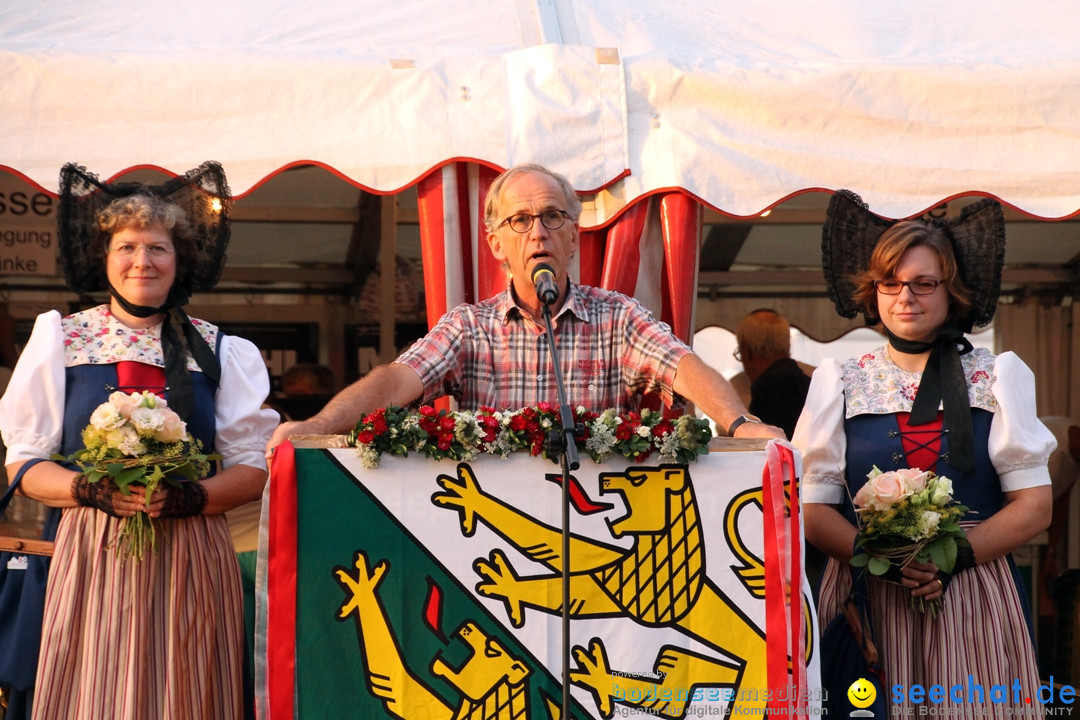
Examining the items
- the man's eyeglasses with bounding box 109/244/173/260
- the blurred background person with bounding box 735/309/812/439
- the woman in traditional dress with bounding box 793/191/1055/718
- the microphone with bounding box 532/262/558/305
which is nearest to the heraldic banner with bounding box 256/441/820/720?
the microphone with bounding box 532/262/558/305

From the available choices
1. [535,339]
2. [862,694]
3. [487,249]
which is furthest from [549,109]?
[862,694]

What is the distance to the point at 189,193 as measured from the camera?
12.2 feet

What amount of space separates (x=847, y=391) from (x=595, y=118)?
48.6 inches

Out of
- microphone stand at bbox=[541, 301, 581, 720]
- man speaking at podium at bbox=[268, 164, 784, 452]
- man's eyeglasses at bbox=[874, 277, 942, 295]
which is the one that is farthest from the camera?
man's eyeglasses at bbox=[874, 277, 942, 295]

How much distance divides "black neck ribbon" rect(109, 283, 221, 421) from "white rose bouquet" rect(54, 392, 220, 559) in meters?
0.17

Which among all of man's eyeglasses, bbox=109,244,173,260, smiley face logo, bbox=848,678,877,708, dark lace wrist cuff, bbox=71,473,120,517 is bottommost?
smiley face logo, bbox=848,678,877,708

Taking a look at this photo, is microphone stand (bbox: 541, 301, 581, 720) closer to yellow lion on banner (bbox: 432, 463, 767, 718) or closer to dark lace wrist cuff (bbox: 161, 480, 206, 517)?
yellow lion on banner (bbox: 432, 463, 767, 718)

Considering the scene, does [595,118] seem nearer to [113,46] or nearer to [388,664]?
[113,46]

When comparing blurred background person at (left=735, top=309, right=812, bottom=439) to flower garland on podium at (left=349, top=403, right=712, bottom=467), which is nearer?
flower garland on podium at (left=349, top=403, right=712, bottom=467)

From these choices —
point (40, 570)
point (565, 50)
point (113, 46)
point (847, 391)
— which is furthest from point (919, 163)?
point (40, 570)

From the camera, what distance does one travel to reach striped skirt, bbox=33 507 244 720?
128 inches

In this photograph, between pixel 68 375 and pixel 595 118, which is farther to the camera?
pixel 595 118

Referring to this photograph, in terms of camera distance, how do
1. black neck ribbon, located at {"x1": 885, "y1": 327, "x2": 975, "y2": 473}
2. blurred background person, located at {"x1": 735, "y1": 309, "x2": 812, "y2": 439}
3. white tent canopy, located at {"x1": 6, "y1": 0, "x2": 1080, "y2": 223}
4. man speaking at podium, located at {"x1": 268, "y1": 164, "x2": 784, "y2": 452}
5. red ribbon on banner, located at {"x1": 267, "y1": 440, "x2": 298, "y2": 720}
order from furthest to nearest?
blurred background person, located at {"x1": 735, "y1": 309, "x2": 812, "y2": 439}, white tent canopy, located at {"x1": 6, "y1": 0, "x2": 1080, "y2": 223}, black neck ribbon, located at {"x1": 885, "y1": 327, "x2": 975, "y2": 473}, man speaking at podium, located at {"x1": 268, "y1": 164, "x2": 784, "y2": 452}, red ribbon on banner, located at {"x1": 267, "y1": 440, "x2": 298, "y2": 720}

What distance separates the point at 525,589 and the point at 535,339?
0.83 meters
